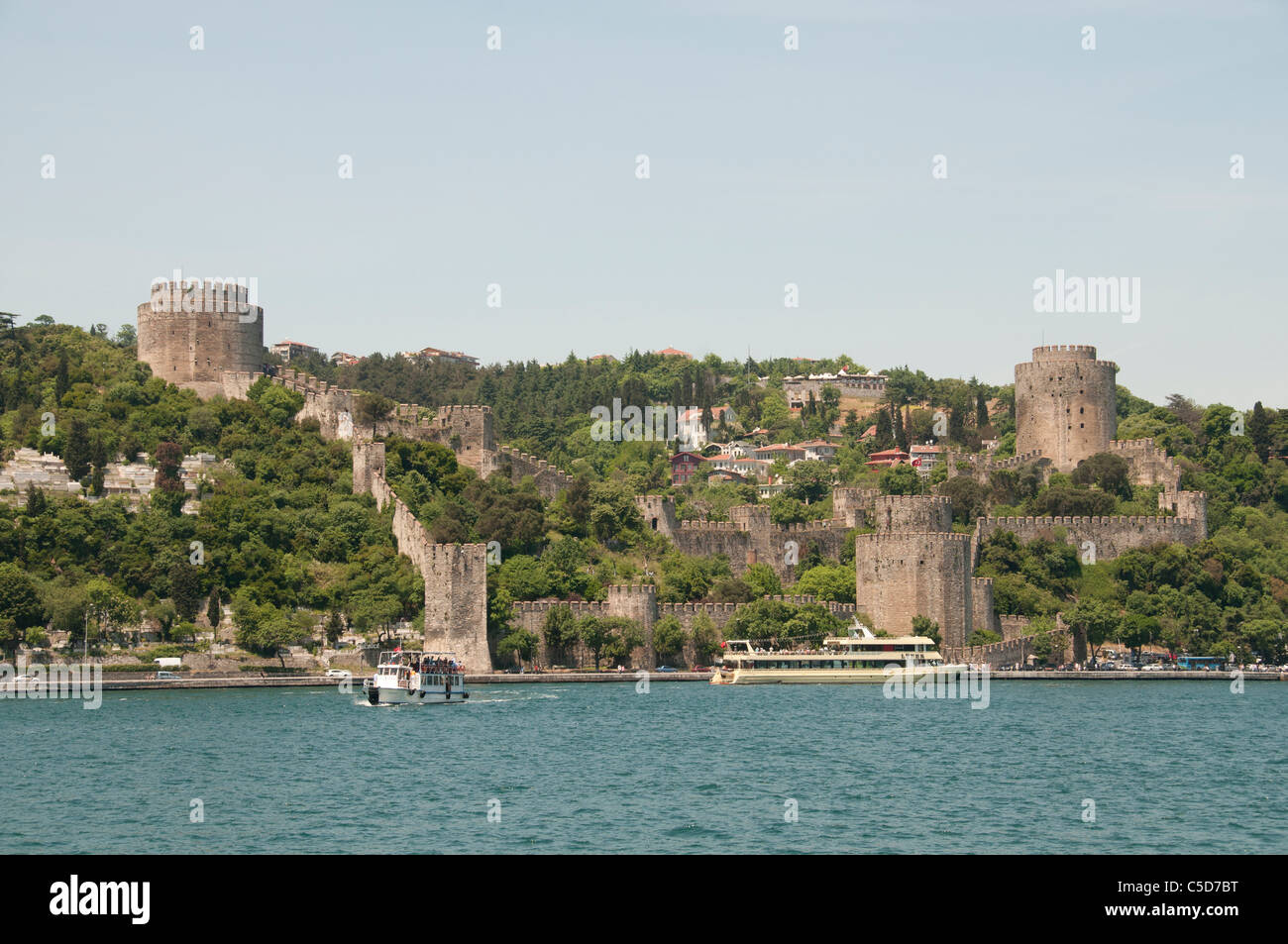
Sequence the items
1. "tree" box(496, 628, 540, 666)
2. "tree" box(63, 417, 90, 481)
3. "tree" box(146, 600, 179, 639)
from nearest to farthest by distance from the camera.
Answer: "tree" box(146, 600, 179, 639), "tree" box(496, 628, 540, 666), "tree" box(63, 417, 90, 481)

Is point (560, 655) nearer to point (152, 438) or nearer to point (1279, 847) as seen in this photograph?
point (152, 438)

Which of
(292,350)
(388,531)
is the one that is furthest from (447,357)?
(388,531)

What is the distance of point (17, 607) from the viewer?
4812 cm

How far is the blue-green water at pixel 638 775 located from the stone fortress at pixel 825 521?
6.42m

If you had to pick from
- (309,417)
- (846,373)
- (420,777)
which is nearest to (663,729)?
(420,777)

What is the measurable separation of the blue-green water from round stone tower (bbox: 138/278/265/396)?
20369 mm

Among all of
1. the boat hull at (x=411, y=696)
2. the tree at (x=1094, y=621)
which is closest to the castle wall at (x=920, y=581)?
the tree at (x=1094, y=621)

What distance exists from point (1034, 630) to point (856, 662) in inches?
291

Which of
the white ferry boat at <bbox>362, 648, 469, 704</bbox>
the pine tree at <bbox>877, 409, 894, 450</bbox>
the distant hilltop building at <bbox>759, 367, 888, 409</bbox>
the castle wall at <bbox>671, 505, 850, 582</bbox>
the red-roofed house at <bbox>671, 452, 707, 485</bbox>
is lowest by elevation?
the white ferry boat at <bbox>362, 648, 469, 704</bbox>

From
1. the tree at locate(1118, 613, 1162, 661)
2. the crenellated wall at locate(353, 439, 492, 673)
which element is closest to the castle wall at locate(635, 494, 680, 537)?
the crenellated wall at locate(353, 439, 492, 673)

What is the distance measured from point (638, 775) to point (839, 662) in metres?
25.8

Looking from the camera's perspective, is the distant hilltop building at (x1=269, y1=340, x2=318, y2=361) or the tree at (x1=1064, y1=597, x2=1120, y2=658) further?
the distant hilltop building at (x1=269, y1=340, x2=318, y2=361)

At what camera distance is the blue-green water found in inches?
853

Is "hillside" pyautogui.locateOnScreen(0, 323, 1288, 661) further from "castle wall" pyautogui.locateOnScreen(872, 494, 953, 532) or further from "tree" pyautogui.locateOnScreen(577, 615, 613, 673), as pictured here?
"castle wall" pyautogui.locateOnScreen(872, 494, 953, 532)
